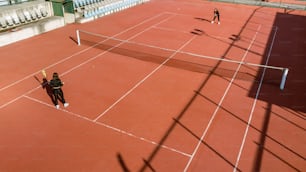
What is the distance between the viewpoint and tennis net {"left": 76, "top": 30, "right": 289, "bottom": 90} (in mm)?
15664

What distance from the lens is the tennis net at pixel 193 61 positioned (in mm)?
15664

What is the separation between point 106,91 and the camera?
1398 centimetres

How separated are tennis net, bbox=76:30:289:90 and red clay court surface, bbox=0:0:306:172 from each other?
7 cm

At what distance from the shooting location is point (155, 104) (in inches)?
512

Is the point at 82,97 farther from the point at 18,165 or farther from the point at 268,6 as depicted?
the point at 268,6

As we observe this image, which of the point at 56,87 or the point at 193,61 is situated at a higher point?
the point at 56,87

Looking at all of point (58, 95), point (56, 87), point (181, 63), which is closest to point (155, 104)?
point (56, 87)

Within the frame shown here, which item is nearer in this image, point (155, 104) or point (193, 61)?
point (155, 104)

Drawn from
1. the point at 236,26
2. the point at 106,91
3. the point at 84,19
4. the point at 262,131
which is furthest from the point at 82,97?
the point at 236,26

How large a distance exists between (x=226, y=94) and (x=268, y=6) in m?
23.1

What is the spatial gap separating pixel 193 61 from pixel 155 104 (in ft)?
18.9

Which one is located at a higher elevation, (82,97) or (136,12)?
(136,12)

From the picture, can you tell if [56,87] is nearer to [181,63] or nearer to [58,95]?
[58,95]

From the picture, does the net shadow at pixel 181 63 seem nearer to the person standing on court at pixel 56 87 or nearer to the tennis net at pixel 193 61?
the tennis net at pixel 193 61
